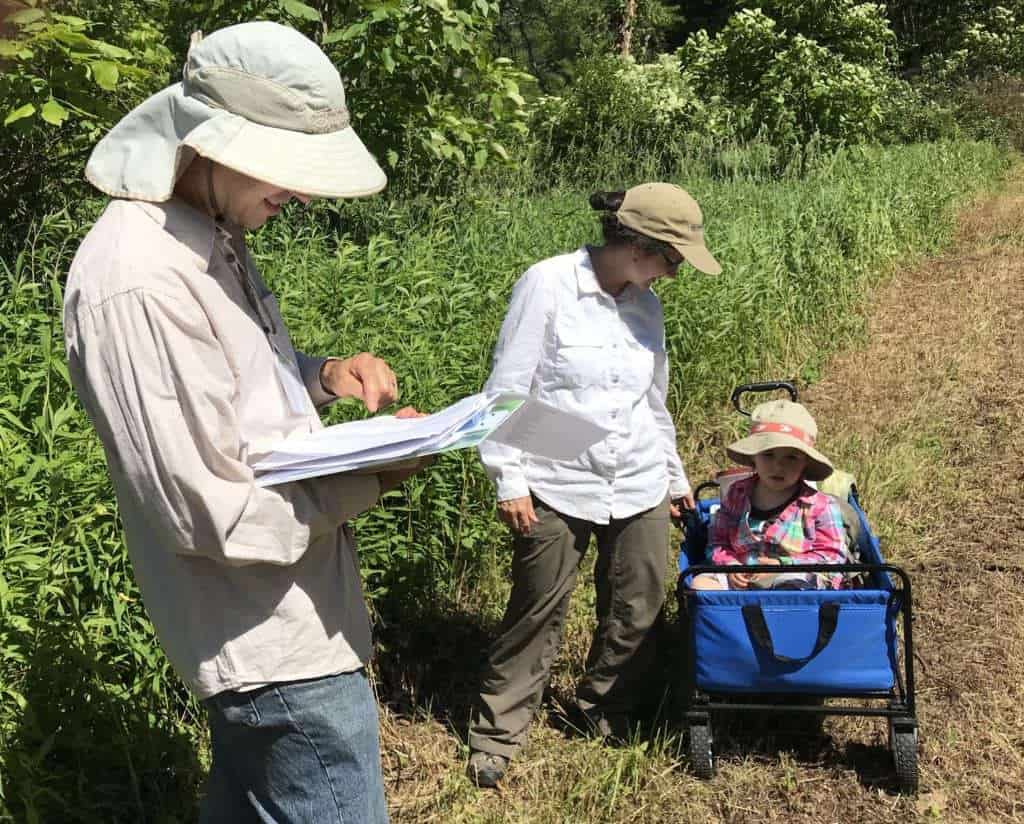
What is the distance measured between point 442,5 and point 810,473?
3.56 metres

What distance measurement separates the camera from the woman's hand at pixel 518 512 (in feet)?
10.4

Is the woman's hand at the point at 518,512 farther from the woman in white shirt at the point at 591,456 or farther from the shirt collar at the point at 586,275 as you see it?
the shirt collar at the point at 586,275

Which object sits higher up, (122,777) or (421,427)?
(421,427)

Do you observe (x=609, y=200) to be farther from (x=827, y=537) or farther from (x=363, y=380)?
(x=363, y=380)

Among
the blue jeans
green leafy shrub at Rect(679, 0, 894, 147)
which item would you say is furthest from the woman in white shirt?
green leafy shrub at Rect(679, 0, 894, 147)

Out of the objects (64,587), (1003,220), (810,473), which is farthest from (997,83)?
(64,587)

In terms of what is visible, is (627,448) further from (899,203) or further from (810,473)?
(899,203)

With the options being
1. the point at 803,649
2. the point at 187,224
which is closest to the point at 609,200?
the point at 803,649

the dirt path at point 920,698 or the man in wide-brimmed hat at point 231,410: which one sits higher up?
the man in wide-brimmed hat at point 231,410

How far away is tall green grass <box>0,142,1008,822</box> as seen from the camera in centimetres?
274

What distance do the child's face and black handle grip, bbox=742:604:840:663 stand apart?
616 mm

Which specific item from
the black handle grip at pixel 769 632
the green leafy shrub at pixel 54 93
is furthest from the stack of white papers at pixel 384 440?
the green leafy shrub at pixel 54 93

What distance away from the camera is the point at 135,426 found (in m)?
1.46

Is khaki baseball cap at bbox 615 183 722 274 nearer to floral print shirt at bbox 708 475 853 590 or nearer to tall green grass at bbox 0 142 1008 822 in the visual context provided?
floral print shirt at bbox 708 475 853 590
